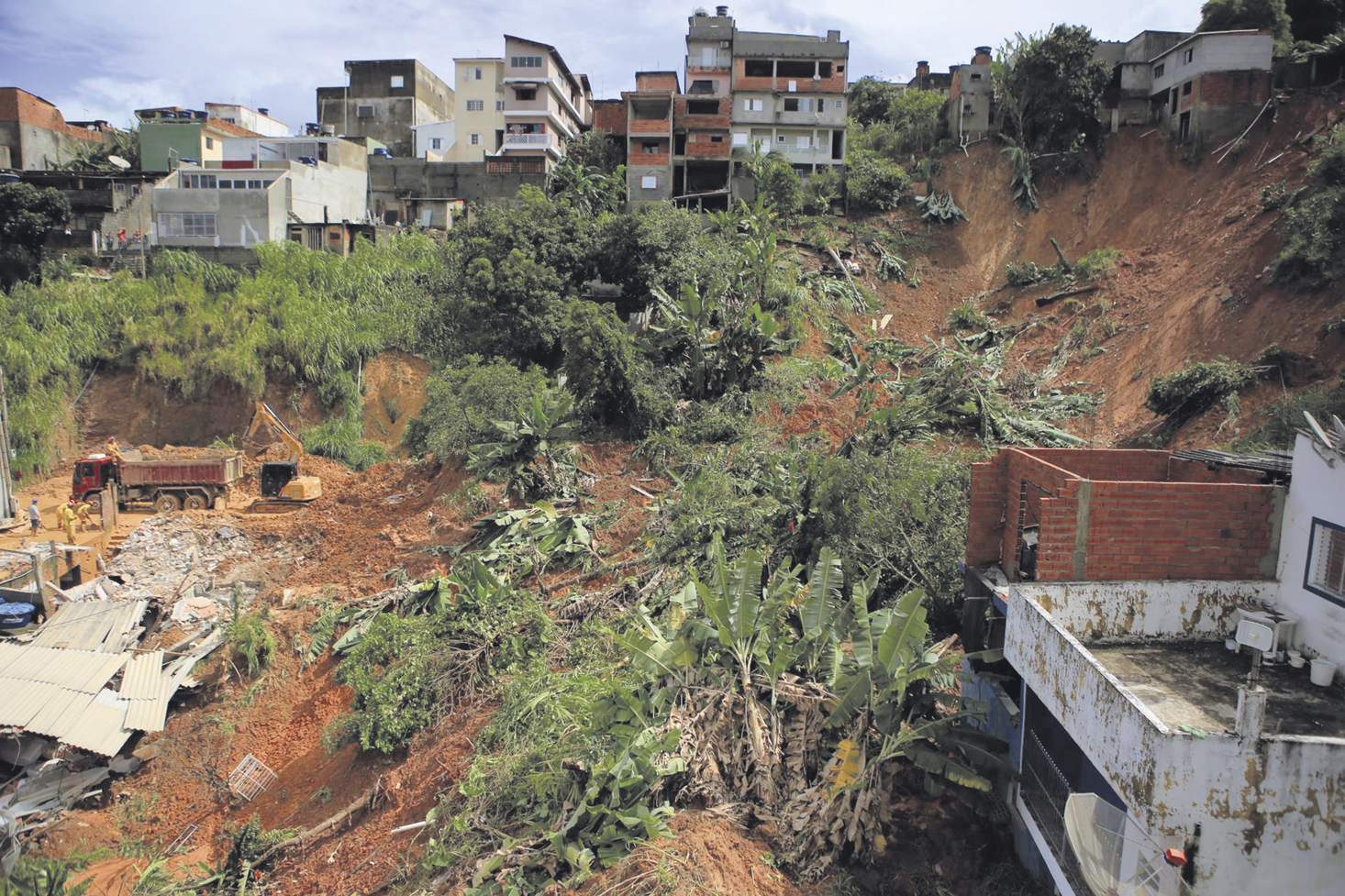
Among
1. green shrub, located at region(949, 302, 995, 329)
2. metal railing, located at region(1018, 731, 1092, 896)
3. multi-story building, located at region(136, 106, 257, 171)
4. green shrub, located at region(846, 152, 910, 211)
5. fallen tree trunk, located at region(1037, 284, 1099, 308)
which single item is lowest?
metal railing, located at region(1018, 731, 1092, 896)

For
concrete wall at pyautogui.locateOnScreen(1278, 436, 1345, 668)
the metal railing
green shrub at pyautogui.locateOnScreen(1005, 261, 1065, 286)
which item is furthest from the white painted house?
concrete wall at pyautogui.locateOnScreen(1278, 436, 1345, 668)

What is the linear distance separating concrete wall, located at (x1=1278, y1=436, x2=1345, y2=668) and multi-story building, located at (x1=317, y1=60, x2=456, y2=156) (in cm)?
4796

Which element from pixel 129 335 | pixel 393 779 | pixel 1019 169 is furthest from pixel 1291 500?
pixel 129 335

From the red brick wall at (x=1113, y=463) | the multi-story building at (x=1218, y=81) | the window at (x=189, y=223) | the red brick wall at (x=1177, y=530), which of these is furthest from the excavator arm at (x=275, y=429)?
the multi-story building at (x=1218, y=81)

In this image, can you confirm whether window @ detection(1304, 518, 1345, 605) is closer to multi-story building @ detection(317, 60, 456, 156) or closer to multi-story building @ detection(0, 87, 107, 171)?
multi-story building @ detection(317, 60, 456, 156)

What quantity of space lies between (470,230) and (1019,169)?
66.2 ft

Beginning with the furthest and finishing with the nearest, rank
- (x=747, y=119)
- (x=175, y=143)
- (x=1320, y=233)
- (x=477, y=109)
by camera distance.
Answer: (x=477, y=109), (x=175, y=143), (x=747, y=119), (x=1320, y=233)

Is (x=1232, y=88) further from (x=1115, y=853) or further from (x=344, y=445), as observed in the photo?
(x=344, y=445)

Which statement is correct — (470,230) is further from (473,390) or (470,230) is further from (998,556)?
(998,556)

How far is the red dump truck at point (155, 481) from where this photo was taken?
2267cm

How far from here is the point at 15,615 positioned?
612 inches

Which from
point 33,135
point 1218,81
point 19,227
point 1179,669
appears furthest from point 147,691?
point 33,135

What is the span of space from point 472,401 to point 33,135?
37.4 m

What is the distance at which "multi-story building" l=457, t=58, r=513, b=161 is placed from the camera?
46656mm
